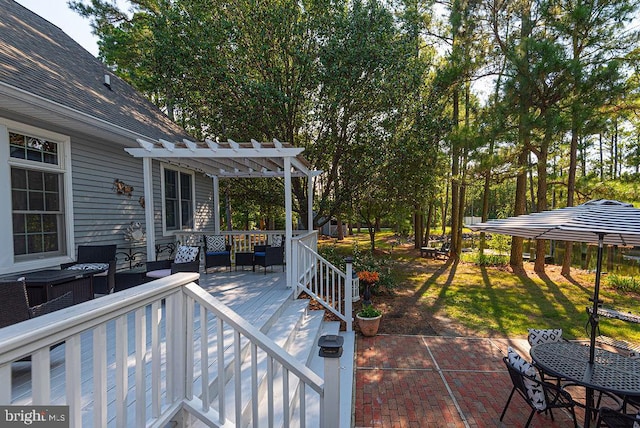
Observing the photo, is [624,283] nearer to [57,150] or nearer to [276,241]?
[276,241]

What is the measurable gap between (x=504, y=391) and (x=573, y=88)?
832 centimetres

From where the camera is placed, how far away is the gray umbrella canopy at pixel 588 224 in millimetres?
2988

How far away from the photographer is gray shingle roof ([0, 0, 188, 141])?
4520 mm

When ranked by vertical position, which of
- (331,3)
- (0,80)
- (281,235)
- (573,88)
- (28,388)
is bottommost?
(28,388)

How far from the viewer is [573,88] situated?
8.38 metres

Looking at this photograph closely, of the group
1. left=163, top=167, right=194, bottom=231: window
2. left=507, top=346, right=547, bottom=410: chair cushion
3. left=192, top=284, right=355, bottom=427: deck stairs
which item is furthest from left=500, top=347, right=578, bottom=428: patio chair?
left=163, top=167, right=194, bottom=231: window

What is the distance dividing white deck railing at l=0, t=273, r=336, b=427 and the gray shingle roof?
3.85 meters

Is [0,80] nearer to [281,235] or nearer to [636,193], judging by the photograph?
[281,235]

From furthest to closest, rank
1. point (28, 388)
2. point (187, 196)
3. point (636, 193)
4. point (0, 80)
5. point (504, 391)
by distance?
point (636, 193) → point (187, 196) → point (504, 391) → point (0, 80) → point (28, 388)

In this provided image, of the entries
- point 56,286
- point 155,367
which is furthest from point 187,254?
point 155,367

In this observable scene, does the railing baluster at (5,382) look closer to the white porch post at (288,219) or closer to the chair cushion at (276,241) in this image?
the white porch post at (288,219)

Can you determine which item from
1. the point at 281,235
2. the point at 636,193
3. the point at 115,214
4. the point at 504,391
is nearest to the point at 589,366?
the point at 504,391

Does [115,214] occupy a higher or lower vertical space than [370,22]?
lower

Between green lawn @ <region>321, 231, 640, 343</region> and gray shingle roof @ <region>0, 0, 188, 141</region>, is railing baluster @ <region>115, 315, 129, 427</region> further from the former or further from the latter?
green lawn @ <region>321, 231, 640, 343</region>
